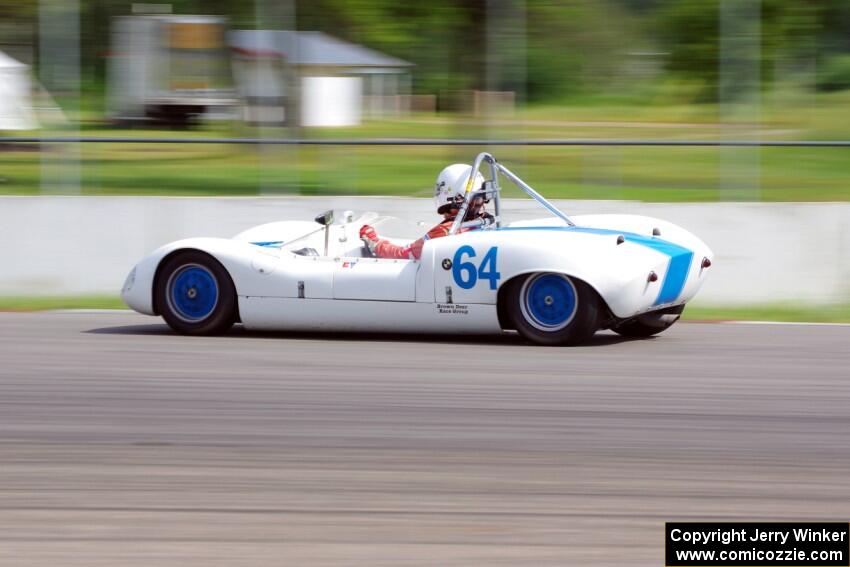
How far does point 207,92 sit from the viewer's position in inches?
905

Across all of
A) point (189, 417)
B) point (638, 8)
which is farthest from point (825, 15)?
point (189, 417)

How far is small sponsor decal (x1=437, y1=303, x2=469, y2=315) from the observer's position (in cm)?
A: 862

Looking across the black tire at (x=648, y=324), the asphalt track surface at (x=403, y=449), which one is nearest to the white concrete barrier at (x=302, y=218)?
the black tire at (x=648, y=324)

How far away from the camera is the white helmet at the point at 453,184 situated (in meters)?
9.20

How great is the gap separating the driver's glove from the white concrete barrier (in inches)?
91.4

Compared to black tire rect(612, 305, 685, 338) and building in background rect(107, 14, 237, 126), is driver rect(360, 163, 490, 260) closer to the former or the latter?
black tire rect(612, 305, 685, 338)

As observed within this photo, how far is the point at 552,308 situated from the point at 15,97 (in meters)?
12.2

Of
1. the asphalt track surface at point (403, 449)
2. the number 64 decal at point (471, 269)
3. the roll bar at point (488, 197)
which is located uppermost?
the roll bar at point (488, 197)

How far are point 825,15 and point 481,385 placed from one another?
11024mm

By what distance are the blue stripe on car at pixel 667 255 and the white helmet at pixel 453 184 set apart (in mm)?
598

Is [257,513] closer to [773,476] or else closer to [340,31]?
[773,476]

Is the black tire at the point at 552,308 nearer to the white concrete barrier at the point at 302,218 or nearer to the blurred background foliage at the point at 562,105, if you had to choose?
the white concrete barrier at the point at 302,218

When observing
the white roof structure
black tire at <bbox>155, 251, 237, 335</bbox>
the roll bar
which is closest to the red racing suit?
the roll bar

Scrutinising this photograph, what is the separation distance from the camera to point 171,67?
973 inches
